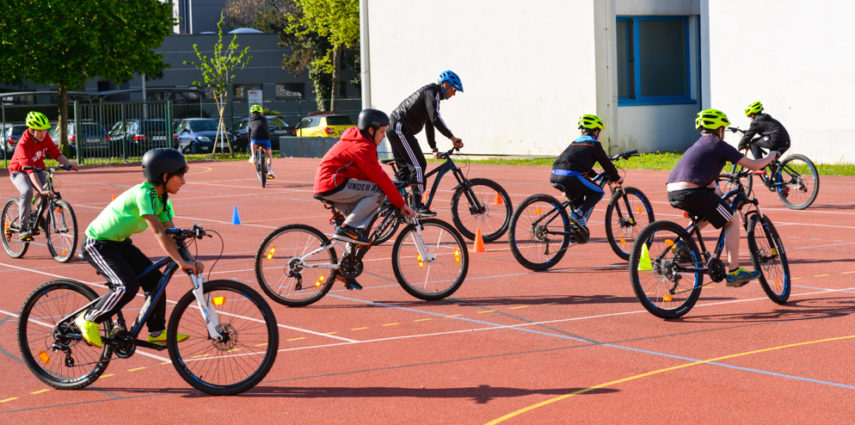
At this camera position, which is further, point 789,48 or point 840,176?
point 789,48

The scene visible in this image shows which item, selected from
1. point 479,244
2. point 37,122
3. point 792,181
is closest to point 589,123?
point 479,244

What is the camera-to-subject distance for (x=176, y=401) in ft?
21.3

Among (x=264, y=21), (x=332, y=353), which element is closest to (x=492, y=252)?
(x=332, y=353)

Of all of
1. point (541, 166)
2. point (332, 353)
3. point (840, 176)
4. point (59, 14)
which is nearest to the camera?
point (332, 353)

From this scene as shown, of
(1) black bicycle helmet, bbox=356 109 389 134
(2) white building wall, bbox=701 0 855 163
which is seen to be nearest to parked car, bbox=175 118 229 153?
(2) white building wall, bbox=701 0 855 163

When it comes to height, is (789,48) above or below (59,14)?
below

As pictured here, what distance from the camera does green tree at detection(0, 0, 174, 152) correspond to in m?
38.6

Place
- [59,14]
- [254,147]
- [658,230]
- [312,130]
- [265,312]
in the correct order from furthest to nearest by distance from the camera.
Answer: [312,130] → [59,14] → [254,147] → [658,230] → [265,312]

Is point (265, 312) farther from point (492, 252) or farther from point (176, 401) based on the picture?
point (492, 252)

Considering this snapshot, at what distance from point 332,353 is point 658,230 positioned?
2667 mm

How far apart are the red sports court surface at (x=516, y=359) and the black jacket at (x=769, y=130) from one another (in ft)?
16.7

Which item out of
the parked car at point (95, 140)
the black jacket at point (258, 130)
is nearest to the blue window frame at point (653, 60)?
the black jacket at point (258, 130)

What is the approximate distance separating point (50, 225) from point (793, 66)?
18769mm

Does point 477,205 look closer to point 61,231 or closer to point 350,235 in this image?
point 350,235
